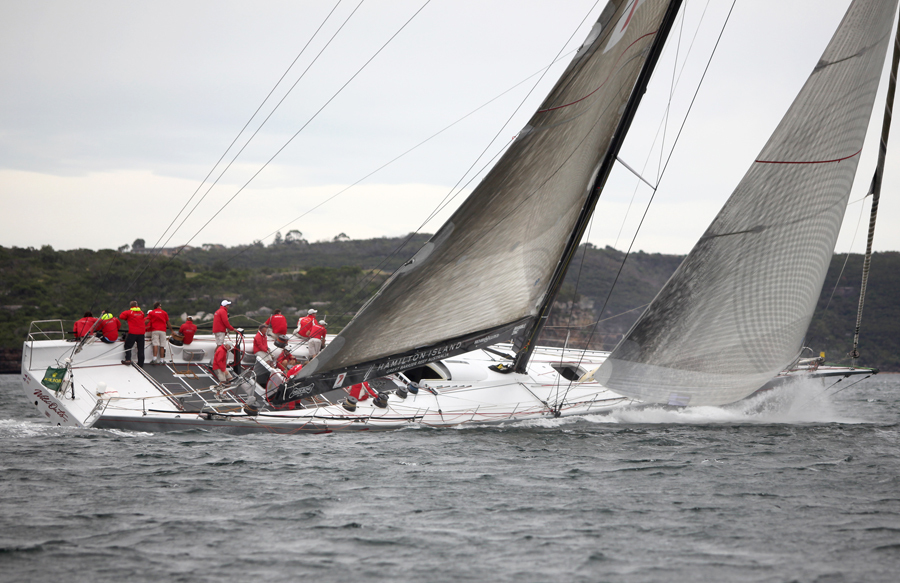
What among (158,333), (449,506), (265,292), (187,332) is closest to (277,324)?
(187,332)

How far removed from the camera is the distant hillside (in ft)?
144

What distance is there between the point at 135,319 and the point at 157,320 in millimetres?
529

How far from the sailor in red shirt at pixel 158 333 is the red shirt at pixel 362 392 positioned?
3976 millimetres

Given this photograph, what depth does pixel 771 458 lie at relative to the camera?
34.9 feet

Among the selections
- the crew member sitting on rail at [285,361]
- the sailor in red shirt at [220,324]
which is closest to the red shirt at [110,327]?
the sailor in red shirt at [220,324]

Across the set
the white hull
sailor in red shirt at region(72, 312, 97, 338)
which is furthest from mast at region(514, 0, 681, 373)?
sailor in red shirt at region(72, 312, 97, 338)

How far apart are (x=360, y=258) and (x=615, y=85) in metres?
70.7

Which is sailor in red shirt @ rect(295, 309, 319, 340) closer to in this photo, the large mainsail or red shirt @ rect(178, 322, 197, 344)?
red shirt @ rect(178, 322, 197, 344)

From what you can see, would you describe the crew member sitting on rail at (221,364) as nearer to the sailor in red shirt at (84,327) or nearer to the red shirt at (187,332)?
the red shirt at (187,332)

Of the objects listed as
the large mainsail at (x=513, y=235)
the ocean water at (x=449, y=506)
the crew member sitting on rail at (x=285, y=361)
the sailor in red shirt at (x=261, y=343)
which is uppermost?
the large mainsail at (x=513, y=235)

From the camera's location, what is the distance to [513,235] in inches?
435

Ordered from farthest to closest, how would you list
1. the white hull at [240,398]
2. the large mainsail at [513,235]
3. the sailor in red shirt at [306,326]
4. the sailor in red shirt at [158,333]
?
the sailor in red shirt at [306,326]
the sailor in red shirt at [158,333]
the white hull at [240,398]
the large mainsail at [513,235]

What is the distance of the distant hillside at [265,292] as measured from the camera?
4400 centimetres

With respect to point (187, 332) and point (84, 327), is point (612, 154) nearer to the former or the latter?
point (187, 332)
